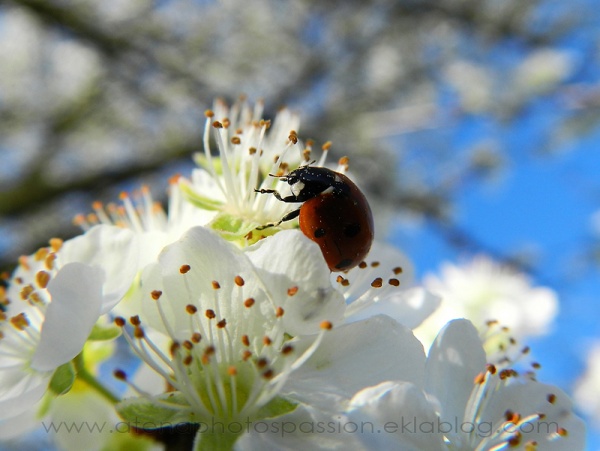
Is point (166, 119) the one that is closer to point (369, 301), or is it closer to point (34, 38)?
point (34, 38)

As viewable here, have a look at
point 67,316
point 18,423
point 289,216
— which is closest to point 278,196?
point 289,216

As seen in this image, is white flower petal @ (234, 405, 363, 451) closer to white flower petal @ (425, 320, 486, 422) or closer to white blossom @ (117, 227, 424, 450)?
white blossom @ (117, 227, 424, 450)

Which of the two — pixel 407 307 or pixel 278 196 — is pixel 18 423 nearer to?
pixel 278 196

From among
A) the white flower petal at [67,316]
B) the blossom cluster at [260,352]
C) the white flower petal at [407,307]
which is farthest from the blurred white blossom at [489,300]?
the white flower petal at [67,316]

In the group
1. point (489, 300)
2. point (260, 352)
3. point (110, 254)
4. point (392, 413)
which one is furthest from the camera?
point (489, 300)

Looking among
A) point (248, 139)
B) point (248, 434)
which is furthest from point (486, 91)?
point (248, 434)

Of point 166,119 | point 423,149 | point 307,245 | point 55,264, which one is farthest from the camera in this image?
point 423,149

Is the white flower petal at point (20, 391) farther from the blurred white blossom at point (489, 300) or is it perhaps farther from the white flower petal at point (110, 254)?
the blurred white blossom at point (489, 300)
